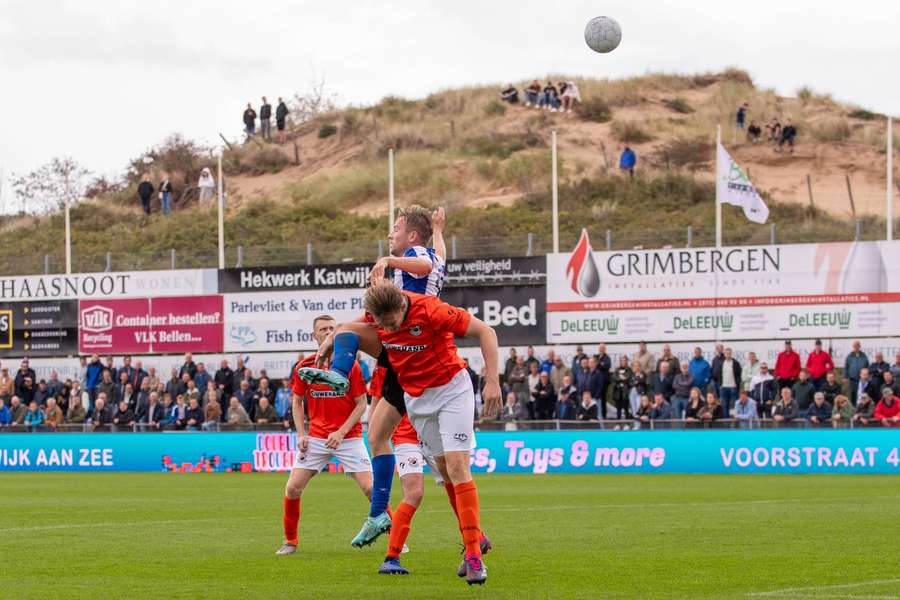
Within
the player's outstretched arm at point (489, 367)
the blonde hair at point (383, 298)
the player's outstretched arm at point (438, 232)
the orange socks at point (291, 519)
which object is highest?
the player's outstretched arm at point (438, 232)

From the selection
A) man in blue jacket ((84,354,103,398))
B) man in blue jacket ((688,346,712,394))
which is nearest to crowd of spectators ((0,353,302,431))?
man in blue jacket ((84,354,103,398))

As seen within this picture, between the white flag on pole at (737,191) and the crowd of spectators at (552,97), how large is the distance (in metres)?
28.6

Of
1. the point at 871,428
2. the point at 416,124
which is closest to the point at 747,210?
the point at 871,428

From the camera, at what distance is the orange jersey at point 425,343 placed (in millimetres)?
9812

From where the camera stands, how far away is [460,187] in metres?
64.9

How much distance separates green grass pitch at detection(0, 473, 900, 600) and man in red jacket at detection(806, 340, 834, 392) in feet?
27.2

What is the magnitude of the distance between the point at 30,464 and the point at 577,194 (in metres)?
31.8

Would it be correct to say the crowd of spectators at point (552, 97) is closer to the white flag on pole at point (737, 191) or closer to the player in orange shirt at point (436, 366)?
the white flag on pole at point (737, 191)

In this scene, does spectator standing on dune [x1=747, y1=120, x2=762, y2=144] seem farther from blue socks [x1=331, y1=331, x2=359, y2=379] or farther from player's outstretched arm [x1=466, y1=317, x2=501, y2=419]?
Answer: blue socks [x1=331, y1=331, x2=359, y2=379]

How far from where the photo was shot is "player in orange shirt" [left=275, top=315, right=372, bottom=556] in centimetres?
1298

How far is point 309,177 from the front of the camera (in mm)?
70688

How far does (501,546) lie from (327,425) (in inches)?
77.3

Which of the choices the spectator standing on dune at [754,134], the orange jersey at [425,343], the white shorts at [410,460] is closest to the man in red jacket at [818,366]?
the white shorts at [410,460]

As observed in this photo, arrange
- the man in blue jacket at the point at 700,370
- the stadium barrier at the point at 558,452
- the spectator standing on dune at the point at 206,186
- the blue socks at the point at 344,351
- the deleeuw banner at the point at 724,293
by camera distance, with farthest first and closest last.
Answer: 1. the spectator standing on dune at the point at 206,186
2. the deleeuw banner at the point at 724,293
3. the man in blue jacket at the point at 700,370
4. the stadium barrier at the point at 558,452
5. the blue socks at the point at 344,351
